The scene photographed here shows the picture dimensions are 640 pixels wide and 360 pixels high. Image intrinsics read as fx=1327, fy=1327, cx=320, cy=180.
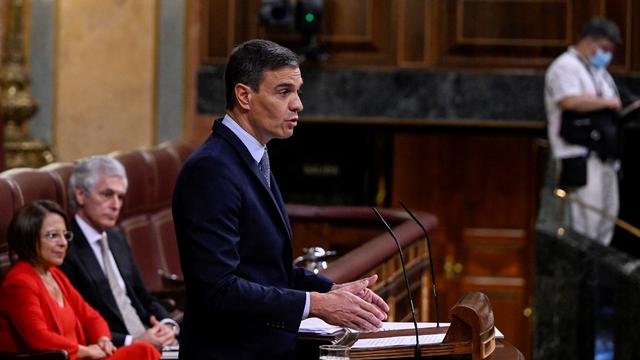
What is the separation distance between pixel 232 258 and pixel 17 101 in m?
6.45

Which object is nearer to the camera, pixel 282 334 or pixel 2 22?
pixel 282 334

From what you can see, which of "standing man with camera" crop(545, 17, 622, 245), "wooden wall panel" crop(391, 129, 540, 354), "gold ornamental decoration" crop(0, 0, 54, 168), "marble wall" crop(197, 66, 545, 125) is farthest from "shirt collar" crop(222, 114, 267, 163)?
"wooden wall panel" crop(391, 129, 540, 354)

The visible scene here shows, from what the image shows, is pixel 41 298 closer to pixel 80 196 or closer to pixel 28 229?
pixel 28 229

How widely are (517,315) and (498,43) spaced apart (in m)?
1.80

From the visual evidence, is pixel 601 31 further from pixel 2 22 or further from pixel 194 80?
pixel 2 22

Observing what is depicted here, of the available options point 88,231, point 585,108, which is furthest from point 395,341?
point 585,108

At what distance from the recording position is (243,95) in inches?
89.1

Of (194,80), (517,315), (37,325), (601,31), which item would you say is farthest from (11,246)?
(517,315)

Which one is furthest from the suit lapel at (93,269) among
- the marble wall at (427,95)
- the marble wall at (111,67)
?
the marble wall at (111,67)

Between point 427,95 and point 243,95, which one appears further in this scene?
point 427,95

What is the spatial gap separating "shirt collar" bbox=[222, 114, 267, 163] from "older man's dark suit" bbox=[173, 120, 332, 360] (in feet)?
0.03

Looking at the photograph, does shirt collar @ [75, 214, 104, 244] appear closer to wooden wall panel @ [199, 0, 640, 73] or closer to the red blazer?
the red blazer

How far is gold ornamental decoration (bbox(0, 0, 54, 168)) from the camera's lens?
8.26m

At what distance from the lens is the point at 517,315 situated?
8.71 metres
